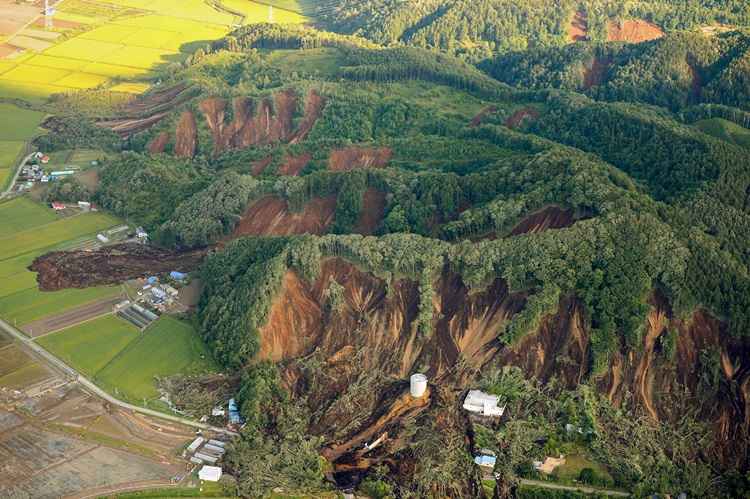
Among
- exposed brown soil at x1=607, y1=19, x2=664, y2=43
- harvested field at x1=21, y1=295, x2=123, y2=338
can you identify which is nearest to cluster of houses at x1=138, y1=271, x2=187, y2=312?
harvested field at x1=21, y1=295, x2=123, y2=338

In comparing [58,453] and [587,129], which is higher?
[587,129]

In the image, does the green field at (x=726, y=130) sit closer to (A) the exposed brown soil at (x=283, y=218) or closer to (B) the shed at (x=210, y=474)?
(A) the exposed brown soil at (x=283, y=218)

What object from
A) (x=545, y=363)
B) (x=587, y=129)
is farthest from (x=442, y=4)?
(x=545, y=363)

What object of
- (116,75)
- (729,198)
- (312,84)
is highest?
(729,198)

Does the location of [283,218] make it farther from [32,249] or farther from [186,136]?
[186,136]

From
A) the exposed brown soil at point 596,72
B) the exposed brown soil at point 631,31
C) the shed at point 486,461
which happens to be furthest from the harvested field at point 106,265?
the exposed brown soil at point 631,31

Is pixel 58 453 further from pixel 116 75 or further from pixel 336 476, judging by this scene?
pixel 116 75

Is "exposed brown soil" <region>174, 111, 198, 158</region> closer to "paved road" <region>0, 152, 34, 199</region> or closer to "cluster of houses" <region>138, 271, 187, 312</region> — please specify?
"paved road" <region>0, 152, 34, 199</region>
